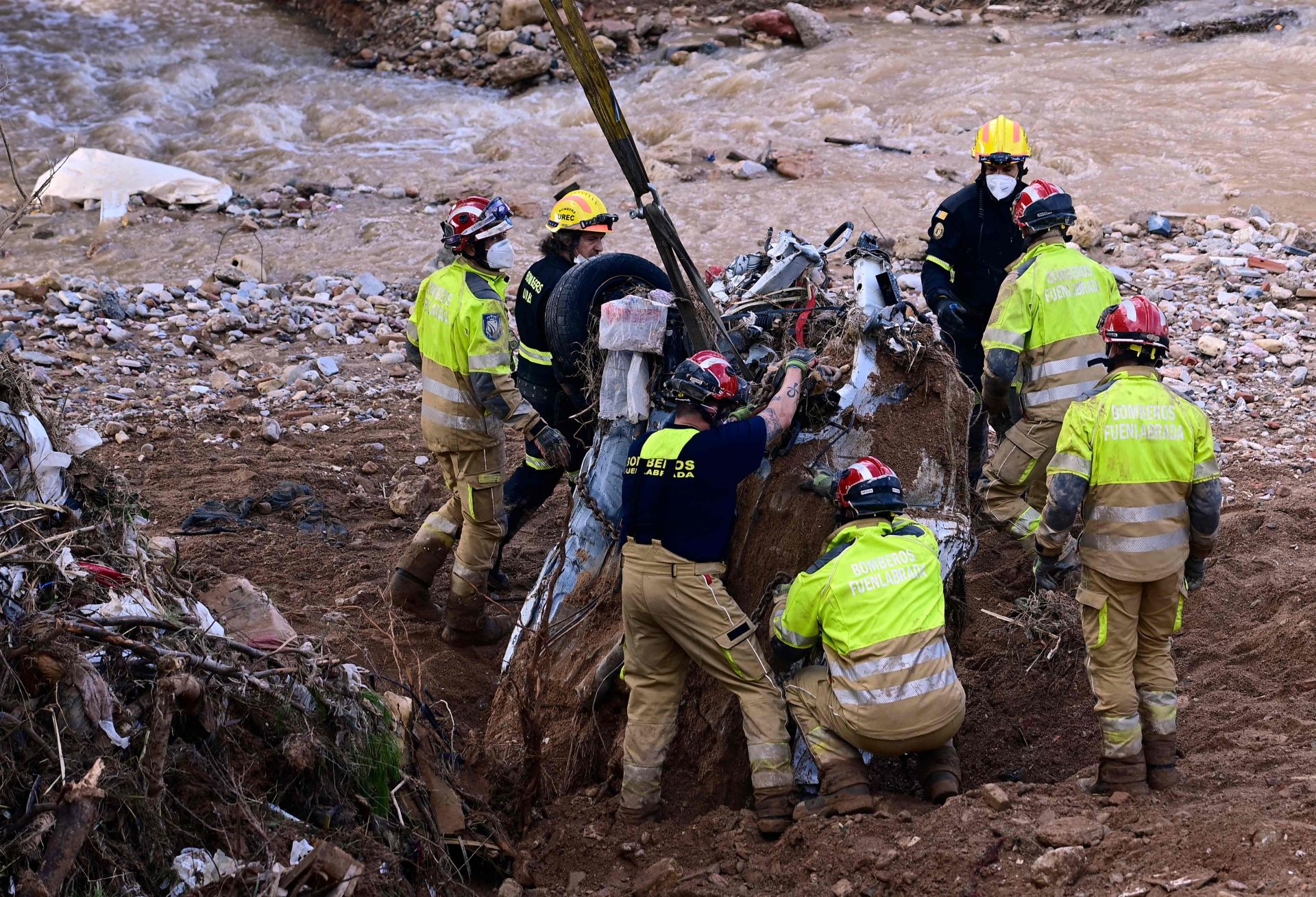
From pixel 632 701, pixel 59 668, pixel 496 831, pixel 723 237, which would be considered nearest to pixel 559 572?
pixel 632 701

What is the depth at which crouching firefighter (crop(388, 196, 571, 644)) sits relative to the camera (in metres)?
5.61

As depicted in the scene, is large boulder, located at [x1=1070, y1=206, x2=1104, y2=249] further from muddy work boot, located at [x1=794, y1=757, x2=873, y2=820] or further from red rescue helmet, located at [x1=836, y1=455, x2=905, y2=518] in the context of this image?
muddy work boot, located at [x1=794, y1=757, x2=873, y2=820]

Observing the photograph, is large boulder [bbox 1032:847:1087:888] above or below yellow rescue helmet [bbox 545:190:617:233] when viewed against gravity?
below

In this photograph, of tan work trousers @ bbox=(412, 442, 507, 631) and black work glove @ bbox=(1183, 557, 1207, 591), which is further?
tan work trousers @ bbox=(412, 442, 507, 631)

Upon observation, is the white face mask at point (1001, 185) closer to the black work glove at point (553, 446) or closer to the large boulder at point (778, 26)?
the black work glove at point (553, 446)

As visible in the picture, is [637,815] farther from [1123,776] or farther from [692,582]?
[1123,776]

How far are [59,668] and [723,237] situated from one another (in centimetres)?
974

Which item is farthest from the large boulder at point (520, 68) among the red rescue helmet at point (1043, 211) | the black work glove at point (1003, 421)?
the red rescue helmet at point (1043, 211)

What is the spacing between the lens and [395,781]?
157 inches

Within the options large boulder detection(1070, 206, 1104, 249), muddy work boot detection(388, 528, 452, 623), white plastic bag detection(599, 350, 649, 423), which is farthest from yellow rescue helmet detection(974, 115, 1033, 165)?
large boulder detection(1070, 206, 1104, 249)

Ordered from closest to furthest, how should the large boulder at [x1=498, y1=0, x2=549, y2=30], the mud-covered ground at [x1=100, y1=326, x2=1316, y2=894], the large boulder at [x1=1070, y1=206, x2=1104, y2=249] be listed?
the mud-covered ground at [x1=100, y1=326, x2=1316, y2=894]
the large boulder at [x1=1070, y1=206, x2=1104, y2=249]
the large boulder at [x1=498, y1=0, x2=549, y2=30]

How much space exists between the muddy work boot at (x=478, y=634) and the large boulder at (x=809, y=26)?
552 inches

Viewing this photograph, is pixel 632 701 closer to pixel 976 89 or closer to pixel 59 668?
pixel 59 668

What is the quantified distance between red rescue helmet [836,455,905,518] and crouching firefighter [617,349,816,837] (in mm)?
323
